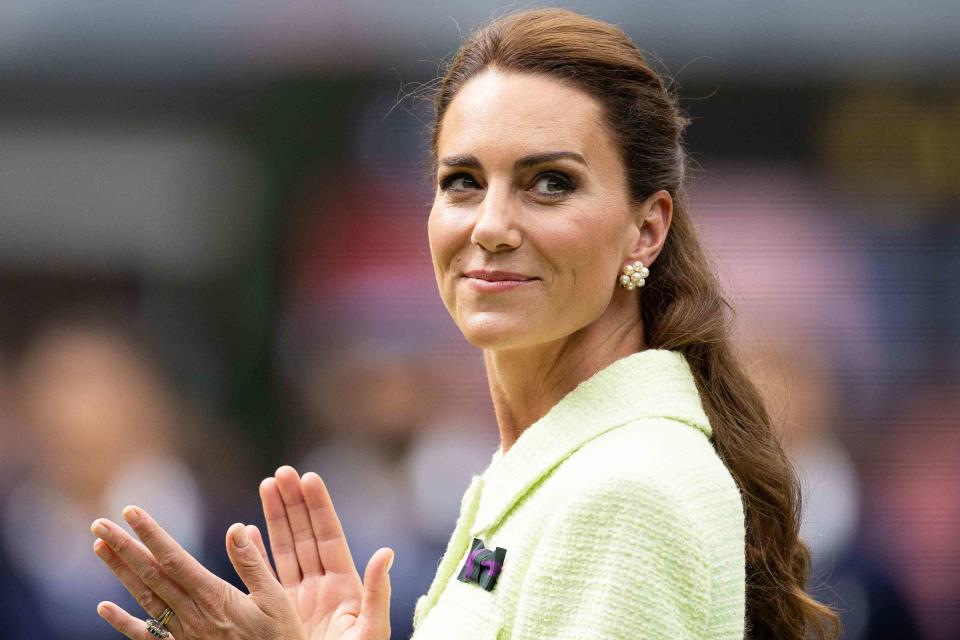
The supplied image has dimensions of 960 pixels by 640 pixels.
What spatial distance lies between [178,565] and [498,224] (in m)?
0.69

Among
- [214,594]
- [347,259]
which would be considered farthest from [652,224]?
[347,259]

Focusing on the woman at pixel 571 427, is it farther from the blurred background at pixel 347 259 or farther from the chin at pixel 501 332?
the blurred background at pixel 347 259

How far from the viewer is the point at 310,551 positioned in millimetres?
2379

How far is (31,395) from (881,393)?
3297 millimetres

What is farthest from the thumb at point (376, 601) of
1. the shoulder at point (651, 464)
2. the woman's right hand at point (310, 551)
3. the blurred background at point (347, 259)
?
the blurred background at point (347, 259)

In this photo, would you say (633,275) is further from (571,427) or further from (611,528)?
(611,528)

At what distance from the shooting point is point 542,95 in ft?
7.01

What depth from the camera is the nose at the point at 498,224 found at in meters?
2.09

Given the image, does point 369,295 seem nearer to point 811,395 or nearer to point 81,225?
point 81,225

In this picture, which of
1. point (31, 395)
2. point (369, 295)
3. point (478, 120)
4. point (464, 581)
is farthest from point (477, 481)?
point (31, 395)

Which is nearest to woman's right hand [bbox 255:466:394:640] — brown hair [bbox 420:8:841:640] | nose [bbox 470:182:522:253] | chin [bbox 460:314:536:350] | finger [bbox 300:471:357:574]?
finger [bbox 300:471:357:574]

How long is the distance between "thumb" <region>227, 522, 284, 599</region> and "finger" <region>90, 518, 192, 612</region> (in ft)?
0.29

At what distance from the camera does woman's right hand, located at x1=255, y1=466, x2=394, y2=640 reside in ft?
7.68

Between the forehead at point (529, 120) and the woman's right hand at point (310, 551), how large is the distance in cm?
64
